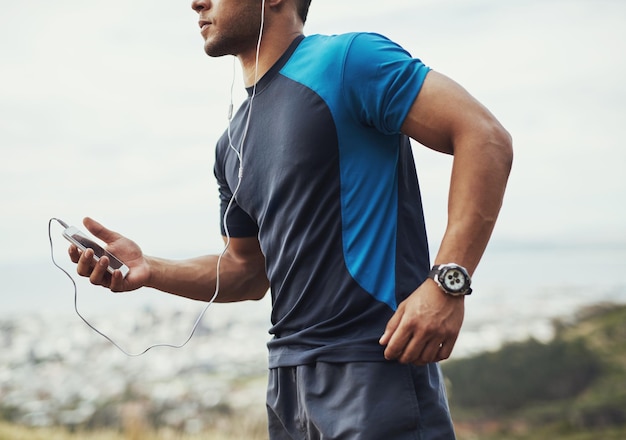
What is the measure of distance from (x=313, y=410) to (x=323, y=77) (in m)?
0.69

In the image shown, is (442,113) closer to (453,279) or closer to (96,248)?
(453,279)

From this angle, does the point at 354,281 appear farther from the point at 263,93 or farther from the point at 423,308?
the point at 263,93

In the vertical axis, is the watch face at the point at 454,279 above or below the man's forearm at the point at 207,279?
above

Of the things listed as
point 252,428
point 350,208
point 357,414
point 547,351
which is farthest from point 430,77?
point 547,351

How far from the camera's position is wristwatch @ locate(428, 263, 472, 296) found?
5.02 feet

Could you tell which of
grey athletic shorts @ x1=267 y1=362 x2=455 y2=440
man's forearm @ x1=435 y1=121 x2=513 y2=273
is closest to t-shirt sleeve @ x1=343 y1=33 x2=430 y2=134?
man's forearm @ x1=435 y1=121 x2=513 y2=273

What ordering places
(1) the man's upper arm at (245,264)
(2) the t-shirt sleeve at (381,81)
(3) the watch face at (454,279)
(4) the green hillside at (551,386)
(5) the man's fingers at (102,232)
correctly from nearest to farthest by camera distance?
(3) the watch face at (454,279)
(2) the t-shirt sleeve at (381,81)
(5) the man's fingers at (102,232)
(1) the man's upper arm at (245,264)
(4) the green hillside at (551,386)

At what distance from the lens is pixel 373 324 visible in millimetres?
1681

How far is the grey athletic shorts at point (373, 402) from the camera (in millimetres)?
1627

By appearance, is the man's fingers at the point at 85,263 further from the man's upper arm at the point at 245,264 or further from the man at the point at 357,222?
the man's upper arm at the point at 245,264

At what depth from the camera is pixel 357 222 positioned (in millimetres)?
1718

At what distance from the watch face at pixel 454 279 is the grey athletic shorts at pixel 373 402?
22 cm

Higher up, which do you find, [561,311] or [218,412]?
[218,412]

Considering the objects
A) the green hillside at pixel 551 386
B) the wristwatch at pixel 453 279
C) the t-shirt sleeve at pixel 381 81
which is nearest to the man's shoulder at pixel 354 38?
the t-shirt sleeve at pixel 381 81
